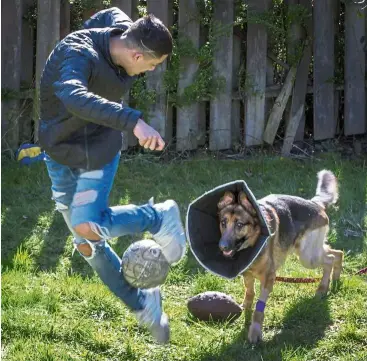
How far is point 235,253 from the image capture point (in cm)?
513

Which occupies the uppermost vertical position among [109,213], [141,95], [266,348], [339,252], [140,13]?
[140,13]

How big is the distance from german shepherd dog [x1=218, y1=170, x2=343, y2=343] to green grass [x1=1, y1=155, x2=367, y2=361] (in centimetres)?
17

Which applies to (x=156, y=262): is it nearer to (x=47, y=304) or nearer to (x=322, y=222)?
(x=47, y=304)

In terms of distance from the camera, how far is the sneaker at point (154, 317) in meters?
4.55

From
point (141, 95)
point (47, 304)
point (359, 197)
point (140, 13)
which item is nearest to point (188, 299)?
point (47, 304)

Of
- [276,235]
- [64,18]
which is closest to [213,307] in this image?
[276,235]

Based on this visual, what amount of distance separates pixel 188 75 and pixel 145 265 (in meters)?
4.64

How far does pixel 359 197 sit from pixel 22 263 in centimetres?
328

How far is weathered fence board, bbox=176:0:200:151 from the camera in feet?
28.5

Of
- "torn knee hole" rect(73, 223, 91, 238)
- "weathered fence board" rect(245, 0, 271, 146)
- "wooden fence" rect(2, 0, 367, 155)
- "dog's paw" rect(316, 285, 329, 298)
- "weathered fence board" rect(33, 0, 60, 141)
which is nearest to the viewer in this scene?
"torn knee hole" rect(73, 223, 91, 238)

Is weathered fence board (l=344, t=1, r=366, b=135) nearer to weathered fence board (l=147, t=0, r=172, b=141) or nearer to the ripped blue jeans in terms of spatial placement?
weathered fence board (l=147, t=0, r=172, b=141)

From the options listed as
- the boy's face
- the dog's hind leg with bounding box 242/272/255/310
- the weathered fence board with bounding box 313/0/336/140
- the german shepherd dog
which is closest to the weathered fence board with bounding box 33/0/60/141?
the weathered fence board with bounding box 313/0/336/140

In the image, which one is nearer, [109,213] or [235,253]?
[109,213]

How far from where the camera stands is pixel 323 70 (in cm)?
898
